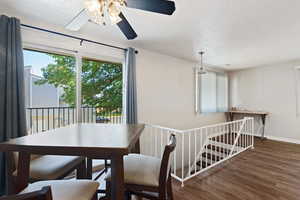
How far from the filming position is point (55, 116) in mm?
2500

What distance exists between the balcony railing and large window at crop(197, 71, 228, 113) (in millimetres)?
2941

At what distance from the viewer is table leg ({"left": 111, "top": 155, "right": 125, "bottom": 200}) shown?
91 centimetres

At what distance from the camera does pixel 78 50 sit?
8.17 feet

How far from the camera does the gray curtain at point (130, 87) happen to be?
110 inches

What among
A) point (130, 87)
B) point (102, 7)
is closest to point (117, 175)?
point (102, 7)

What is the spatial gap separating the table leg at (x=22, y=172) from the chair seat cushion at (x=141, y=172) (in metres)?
0.54

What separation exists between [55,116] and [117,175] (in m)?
2.07

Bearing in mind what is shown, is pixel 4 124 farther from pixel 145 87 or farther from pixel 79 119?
pixel 145 87

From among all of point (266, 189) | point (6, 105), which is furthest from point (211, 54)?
point (6, 105)

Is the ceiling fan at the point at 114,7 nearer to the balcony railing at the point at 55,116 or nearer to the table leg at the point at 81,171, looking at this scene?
the table leg at the point at 81,171

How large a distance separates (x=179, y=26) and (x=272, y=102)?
405cm

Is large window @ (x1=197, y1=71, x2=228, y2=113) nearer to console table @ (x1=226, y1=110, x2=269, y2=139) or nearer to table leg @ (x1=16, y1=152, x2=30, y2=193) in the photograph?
console table @ (x1=226, y1=110, x2=269, y2=139)

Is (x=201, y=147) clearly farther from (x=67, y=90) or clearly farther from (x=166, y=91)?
(x=67, y=90)

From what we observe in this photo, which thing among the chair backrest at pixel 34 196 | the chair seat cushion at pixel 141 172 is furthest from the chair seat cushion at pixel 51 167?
the chair backrest at pixel 34 196
